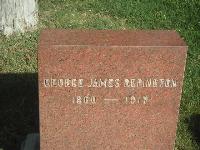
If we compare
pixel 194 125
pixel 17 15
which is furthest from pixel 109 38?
pixel 17 15

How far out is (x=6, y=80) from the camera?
5738 mm

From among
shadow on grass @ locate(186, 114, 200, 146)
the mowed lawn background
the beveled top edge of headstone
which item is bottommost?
shadow on grass @ locate(186, 114, 200, 146)

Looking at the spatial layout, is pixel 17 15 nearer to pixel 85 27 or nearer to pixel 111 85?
pixel 85 27

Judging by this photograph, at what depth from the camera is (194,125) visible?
5.09m

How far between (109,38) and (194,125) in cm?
187

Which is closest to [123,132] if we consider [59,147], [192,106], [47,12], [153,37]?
[59,147]

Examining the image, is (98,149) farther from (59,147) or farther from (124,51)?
(124,51)

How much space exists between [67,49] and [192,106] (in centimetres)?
232

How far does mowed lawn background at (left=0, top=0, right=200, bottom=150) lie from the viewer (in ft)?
16.4

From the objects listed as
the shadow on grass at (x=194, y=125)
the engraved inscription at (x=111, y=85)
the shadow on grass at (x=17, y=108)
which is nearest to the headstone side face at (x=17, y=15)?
the shadow on grass at (x=17, y=108)

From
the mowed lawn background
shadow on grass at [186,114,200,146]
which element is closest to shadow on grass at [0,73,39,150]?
the mowed lawn background

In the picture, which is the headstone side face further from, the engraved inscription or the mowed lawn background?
the engraved inscription

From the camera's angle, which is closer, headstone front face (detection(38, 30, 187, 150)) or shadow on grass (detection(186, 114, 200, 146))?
headstone front face (detection(38, 30, 187, 150))

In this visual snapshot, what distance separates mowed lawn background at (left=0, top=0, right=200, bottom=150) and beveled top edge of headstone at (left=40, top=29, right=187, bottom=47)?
1.40 metres
